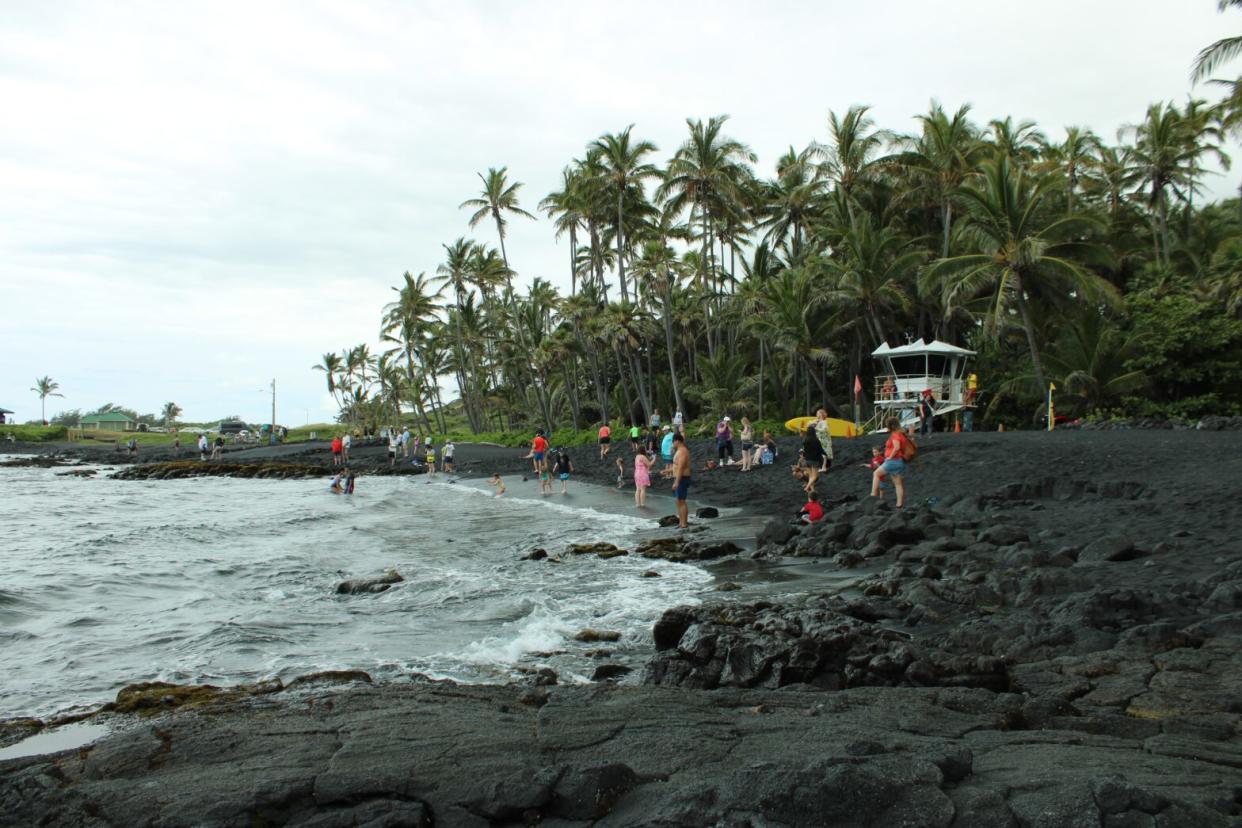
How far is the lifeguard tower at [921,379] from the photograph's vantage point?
29.6 m

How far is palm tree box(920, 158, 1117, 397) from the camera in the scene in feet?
87.7

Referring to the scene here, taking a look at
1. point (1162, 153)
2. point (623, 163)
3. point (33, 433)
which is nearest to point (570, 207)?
point (623, 163)

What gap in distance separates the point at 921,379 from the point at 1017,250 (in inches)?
212

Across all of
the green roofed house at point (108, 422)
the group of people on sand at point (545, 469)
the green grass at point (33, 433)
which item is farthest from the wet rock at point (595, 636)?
the green roofed house at point (108, 422)

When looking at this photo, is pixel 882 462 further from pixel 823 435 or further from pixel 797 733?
pixel 797 733

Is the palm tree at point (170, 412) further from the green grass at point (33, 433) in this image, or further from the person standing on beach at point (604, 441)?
the person standing on beach at point (604, 441)

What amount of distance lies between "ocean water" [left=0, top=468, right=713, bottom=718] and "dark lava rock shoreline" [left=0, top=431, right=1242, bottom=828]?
4.85 ft

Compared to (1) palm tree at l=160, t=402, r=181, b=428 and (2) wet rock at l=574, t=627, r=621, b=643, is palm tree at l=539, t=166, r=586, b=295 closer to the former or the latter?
(2) wet rock at l=574, t=627, r=621, b=643

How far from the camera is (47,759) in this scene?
4266 millimetres

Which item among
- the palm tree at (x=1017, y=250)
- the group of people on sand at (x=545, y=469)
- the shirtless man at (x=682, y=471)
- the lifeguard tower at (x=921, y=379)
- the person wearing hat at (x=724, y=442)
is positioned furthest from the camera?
the lifeguard tower at (x=921, y=379)

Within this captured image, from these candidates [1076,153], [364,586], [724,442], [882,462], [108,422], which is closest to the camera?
[364,586]

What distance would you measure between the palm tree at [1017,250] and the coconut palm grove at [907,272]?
85mm

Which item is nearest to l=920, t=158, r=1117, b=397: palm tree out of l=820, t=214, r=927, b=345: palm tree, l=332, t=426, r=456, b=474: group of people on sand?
l=820, t=214, r=927, b=345: palm tree

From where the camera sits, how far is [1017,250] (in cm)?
2709
